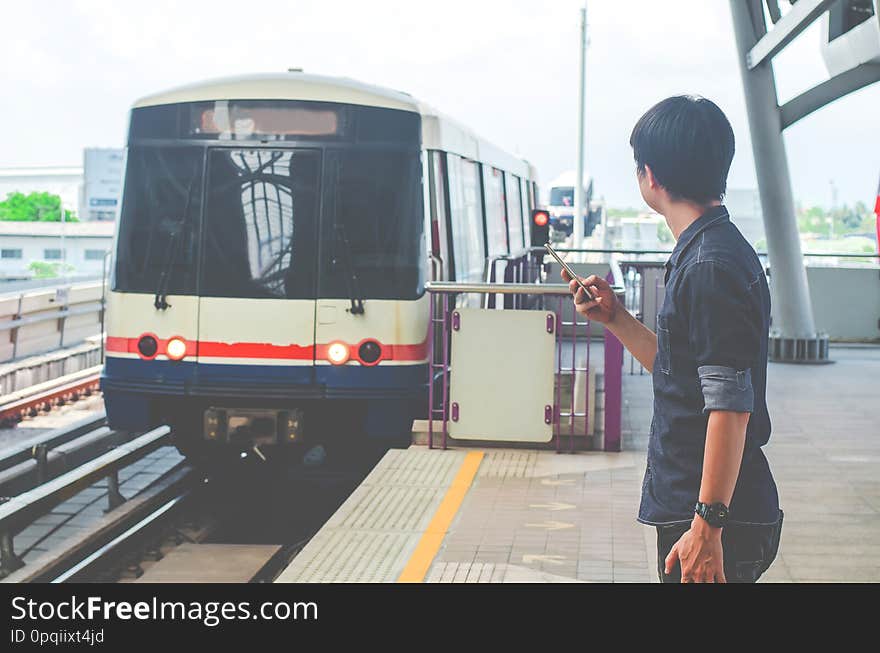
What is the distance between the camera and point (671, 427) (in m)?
2.82

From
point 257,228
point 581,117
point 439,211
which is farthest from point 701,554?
point 581,117

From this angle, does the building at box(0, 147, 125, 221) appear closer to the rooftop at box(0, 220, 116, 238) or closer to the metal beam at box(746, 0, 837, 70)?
the rooftop at box(0, 220, 116, 238)

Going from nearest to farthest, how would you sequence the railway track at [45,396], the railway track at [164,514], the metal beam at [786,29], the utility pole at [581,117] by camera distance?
the railway track at [164,514]
the metal beam at [786,29]
the railway track at [45,396]
the utility pole at [581,117]

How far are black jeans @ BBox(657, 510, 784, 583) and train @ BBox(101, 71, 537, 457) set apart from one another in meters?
6.17

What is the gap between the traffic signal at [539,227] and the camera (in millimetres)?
16328

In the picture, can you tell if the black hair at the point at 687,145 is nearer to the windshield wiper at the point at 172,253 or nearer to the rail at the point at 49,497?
the rail at the point at 49,497

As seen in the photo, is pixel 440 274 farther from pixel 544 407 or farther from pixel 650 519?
pixel 650 519

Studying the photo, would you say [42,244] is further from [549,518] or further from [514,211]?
[549,518]

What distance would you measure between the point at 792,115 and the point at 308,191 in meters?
7.70

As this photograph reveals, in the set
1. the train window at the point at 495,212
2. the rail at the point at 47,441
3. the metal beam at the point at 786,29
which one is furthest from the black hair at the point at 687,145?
the train window at the point at 495,212

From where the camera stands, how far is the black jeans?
2783 millimetres

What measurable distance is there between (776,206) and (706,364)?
512 inches

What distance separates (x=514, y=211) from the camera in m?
17.3
